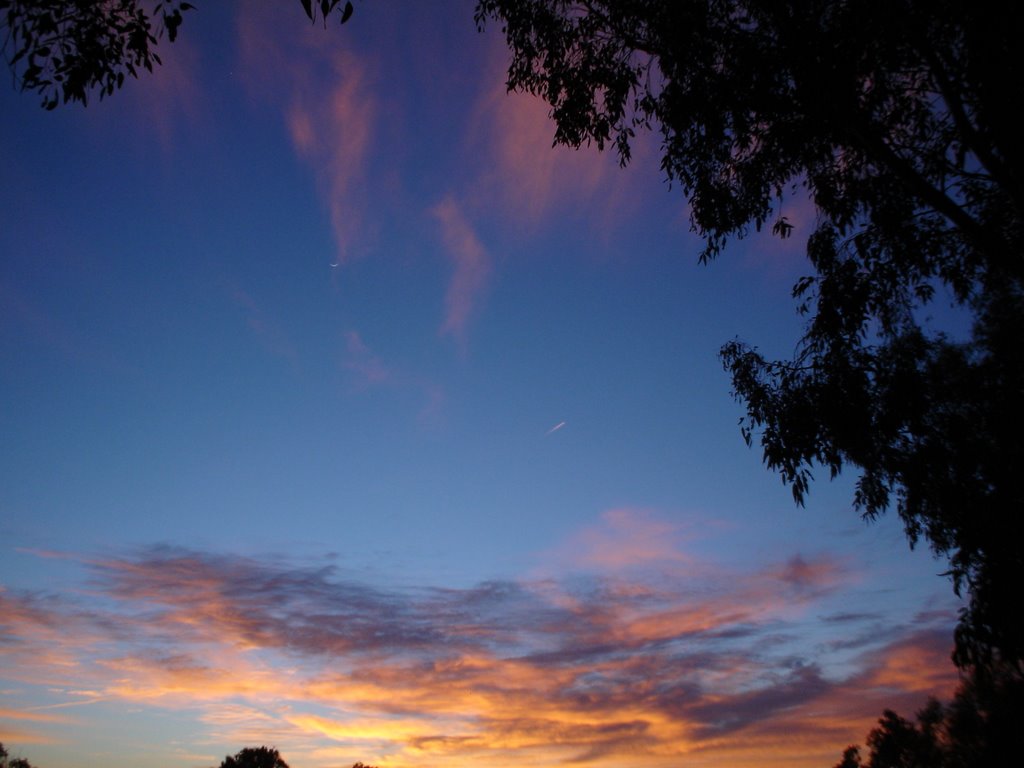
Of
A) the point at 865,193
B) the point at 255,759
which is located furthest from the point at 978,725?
the point at 255,759

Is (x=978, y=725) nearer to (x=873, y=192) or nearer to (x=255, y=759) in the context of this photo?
(x=873, y=192)

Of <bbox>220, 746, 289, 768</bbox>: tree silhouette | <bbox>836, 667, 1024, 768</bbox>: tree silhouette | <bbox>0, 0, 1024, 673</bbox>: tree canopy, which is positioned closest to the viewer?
<bbox>0, 0, 1024, 673</bbox>: tree canopy

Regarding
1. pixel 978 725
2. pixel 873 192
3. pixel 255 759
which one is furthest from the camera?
pixel 255 759

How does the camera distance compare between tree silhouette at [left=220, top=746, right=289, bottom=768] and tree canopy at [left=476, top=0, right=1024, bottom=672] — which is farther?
tree silhouette at [left=220, top=746, right=289, bottom=768]

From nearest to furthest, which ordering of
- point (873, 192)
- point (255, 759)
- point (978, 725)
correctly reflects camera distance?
point (873, 192)
point (978, 725)
point (255, 759)

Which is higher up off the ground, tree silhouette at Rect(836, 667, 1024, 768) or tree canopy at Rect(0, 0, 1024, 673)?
tree canopy at Rect(0, 0, 1024, 673)

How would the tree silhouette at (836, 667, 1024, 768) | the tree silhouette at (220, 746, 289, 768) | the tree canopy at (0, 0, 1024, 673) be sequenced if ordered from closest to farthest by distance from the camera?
the tree canopy at (0, 0, 1024, 673), the tree silhouette at (836, 667, 1024, 768), the tree silhouette at (220, 746, 289, 768)

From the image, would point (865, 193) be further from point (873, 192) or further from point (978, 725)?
point (978, 725)

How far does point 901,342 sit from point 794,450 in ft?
13.0

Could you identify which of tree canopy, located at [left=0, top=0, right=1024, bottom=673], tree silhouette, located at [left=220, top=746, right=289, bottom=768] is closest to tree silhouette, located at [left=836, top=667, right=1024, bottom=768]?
tree canopy, located at [left=0, top=0, right=1024, bottom=673]

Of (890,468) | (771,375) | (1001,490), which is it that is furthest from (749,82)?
(1001,490)

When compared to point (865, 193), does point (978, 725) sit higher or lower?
lower

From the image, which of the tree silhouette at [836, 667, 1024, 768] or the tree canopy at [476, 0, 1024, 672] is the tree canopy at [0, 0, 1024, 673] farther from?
the tree silhouette at [836, 667, 1024, 768]

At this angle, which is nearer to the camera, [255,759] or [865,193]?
[865,193]
